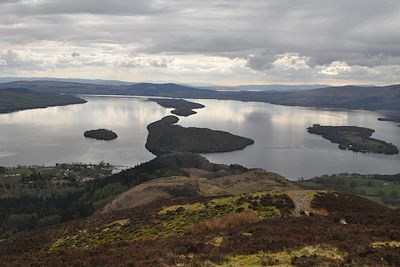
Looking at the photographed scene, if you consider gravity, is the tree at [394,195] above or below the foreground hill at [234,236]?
below

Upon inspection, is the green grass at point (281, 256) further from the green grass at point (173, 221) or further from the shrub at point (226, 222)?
the green grass at point (173, 221)

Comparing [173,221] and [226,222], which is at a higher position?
[226,222]

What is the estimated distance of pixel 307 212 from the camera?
46.7 metres

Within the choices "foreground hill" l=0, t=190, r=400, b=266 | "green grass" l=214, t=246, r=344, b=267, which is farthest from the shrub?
"green grass" l=214, t=246, r=344, b=267

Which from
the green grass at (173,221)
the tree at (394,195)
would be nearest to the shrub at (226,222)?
the green grass at (173,221)

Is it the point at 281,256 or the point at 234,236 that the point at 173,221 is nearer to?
the point at 234,236

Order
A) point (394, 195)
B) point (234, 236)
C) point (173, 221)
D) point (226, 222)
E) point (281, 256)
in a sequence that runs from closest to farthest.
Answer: point (281, 256)
point (234, 236)
point (226, 222)
point (173, 221)
point (394, 195)

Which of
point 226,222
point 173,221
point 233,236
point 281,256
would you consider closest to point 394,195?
point 173,221

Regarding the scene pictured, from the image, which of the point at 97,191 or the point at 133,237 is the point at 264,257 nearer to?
the point at 133,237

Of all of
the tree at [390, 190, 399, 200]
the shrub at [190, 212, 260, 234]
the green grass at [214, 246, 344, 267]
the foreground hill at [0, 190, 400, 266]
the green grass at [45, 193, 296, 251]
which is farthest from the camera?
the tree at [390, 190, 399, 200]

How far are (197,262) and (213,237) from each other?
903 centimetres

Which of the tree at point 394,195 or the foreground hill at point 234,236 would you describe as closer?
the foreground hill at point 234,236

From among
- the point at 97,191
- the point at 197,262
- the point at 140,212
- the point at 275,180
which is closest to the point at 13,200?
the point at 97,191

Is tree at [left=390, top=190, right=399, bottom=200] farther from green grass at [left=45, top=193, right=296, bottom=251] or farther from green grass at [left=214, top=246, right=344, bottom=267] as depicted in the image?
green grass at [left=214, top=246, right=344, bottom=267]
